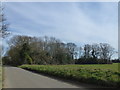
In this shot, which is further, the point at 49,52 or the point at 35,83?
the point at 49,52

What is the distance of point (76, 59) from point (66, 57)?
8672mm

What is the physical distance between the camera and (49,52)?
9050cm

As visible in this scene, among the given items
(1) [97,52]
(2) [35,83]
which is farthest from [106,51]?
(2) [35,83]

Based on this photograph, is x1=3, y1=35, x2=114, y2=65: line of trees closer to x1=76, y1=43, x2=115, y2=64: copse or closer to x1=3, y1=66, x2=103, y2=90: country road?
x1=76, y1=43, x2=115, y2=64: copse

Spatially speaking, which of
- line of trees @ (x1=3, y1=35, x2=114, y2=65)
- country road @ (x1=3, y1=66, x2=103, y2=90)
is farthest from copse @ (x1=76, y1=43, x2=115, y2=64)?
country road @ (x1=3, y1=66, x2=103, y2=90)

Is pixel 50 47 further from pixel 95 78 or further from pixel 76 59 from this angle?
pixel 95 78

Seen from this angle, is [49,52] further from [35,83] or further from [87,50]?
[35,83]

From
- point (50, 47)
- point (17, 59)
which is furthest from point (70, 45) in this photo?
point (17, 59)

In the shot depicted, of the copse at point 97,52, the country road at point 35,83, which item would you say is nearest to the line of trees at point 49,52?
the copse at point 97,52

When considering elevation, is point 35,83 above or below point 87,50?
below

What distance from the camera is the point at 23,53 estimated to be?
76.6 metres

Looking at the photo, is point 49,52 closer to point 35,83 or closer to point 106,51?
point 106,51

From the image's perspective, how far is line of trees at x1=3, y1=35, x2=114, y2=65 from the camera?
79088mm

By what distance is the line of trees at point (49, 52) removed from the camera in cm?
7909
